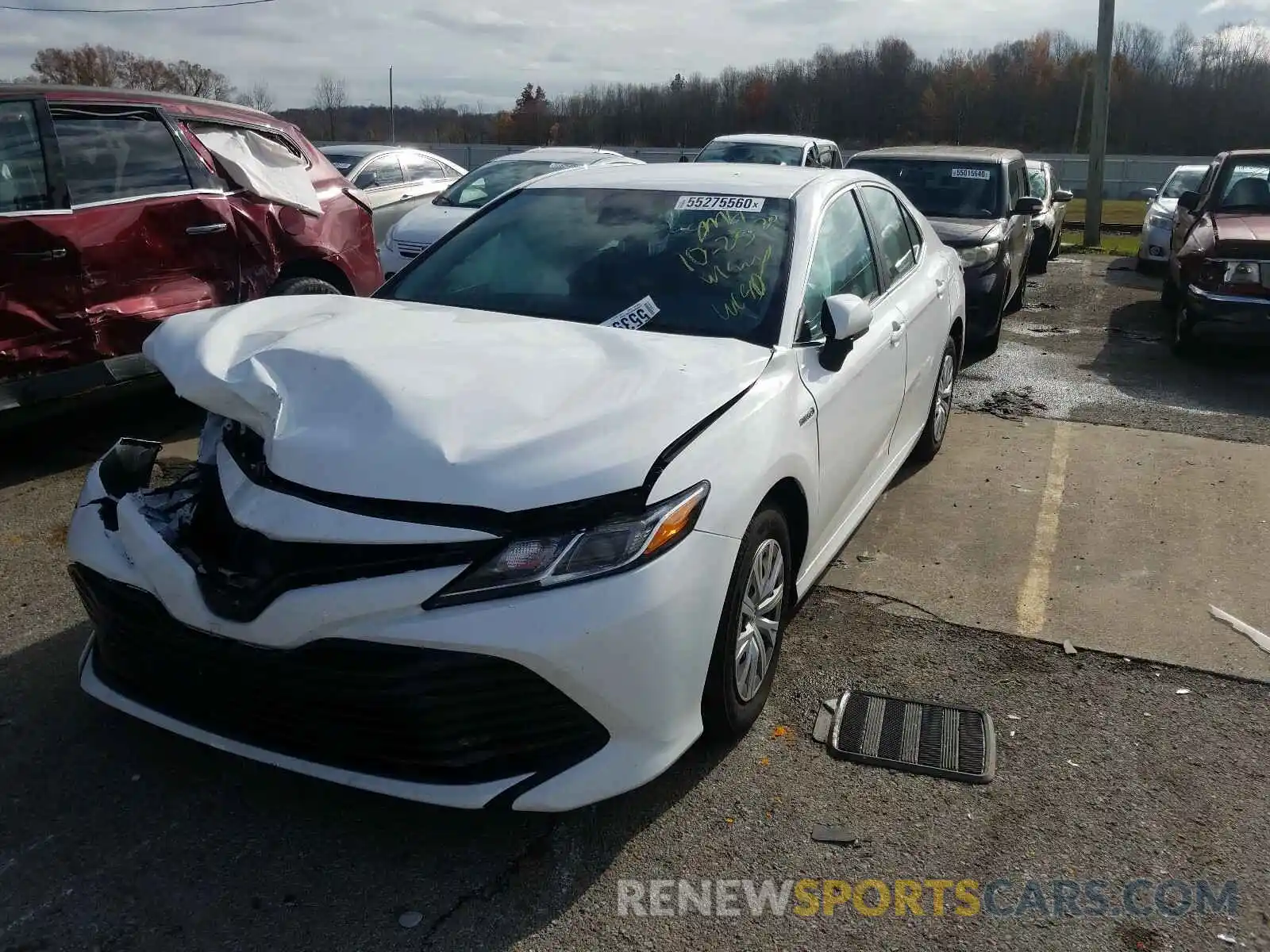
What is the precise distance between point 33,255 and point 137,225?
0.63m

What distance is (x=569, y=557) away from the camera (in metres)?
2.43

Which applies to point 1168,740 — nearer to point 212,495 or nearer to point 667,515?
point 667,515

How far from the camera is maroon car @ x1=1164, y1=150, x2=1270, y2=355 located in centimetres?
802

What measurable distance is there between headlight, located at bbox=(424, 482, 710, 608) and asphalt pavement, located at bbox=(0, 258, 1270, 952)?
2.56ft

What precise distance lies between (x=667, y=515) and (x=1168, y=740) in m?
1.92

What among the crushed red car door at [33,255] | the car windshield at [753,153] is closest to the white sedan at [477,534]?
the crushed red car door at [33,255]

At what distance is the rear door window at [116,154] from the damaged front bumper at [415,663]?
139 inches

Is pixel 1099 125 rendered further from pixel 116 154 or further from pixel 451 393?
pixel 451 393

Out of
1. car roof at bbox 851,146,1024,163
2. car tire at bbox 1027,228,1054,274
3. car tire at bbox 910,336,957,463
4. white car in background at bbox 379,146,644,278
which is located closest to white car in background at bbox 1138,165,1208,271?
car tire at bbox 1027,228,1054,274

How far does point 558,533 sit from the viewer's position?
2.45 meters

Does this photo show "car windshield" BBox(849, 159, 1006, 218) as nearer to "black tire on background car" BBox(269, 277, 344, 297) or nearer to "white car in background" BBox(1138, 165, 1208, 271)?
"white car in background" BBox(1138, 165, 1208, 271)

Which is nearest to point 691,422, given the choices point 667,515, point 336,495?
point 667,515

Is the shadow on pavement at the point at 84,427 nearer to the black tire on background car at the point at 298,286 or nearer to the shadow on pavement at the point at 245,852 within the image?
the black tire on background car at the point at 298,286

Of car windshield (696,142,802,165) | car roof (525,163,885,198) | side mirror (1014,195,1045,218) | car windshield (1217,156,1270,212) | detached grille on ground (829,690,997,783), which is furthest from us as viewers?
car windshield (696,142,802,165)
